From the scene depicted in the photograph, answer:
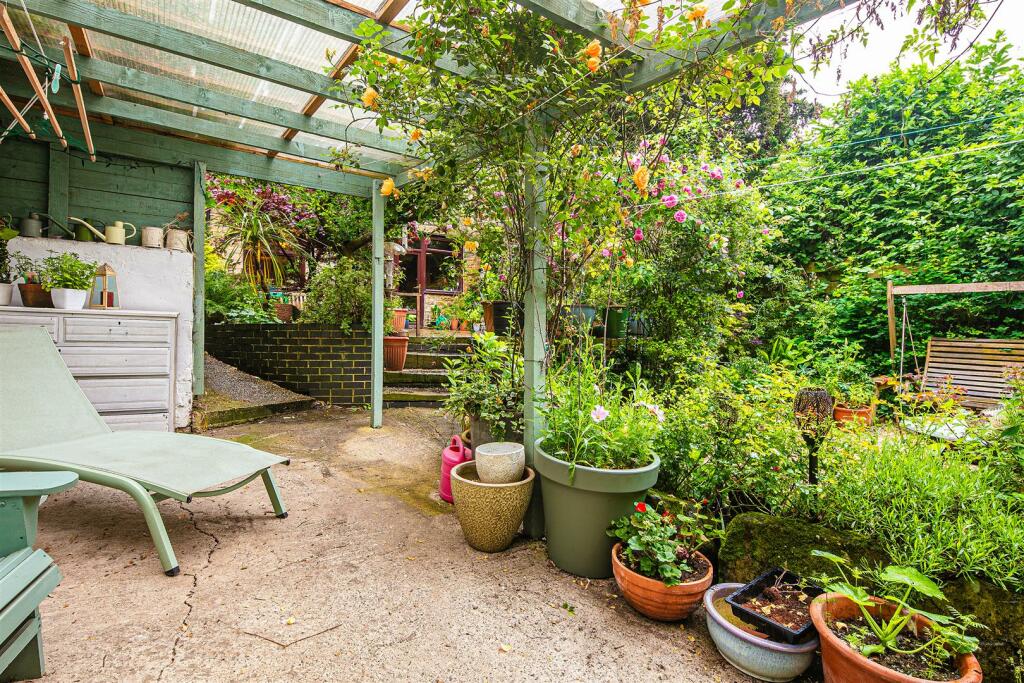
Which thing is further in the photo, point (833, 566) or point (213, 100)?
point (213, 100)

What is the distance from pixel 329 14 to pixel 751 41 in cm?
193

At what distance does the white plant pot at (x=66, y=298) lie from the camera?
321cm

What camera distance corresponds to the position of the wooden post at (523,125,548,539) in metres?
2.33

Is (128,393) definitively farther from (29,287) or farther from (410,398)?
(410,398)

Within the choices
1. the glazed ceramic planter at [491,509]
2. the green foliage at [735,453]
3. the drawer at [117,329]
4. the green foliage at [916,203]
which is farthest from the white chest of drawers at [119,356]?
the green foliage at [916,203]

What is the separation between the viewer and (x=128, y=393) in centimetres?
340

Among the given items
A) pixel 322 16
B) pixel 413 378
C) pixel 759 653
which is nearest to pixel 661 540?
pixel 759 653

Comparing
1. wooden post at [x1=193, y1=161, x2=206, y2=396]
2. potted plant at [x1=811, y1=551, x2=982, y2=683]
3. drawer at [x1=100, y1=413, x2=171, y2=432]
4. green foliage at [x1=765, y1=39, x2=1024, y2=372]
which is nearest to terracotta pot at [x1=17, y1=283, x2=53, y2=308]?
drawer at [x1=100, y1=413, x2=171, y2=432]

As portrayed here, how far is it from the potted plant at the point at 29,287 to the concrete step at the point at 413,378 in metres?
2.74

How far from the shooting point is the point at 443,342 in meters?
5.98

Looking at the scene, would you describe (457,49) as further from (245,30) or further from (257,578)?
(257,578)

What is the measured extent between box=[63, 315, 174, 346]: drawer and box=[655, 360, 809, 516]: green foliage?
351cm

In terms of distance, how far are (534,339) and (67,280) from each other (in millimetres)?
3265

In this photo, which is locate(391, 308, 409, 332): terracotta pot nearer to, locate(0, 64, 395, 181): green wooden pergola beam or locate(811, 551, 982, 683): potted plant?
locate(0, 64, 395, 181): green wooden pergola beam
